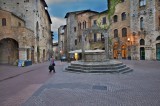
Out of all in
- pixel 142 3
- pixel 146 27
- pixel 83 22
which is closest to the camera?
pixel 146 27

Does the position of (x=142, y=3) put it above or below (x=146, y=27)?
above

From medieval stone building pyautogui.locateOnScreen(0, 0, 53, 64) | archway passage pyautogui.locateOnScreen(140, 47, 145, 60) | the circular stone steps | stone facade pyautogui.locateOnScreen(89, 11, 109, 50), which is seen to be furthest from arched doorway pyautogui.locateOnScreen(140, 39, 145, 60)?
medieval stone building pyautogui.locateOnScreen(0, 0, 53, 64)

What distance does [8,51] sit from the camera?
25.9m

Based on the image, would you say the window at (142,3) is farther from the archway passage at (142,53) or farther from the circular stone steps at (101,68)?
the circular stone steps at (101,68)

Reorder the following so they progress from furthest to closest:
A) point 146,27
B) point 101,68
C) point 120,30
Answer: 1. point 120,30
2. point 146,27
3. point 101,68

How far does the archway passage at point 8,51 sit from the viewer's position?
25891 millimetres

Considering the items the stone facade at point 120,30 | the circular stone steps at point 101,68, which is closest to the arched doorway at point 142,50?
the stone facade at point 120,30

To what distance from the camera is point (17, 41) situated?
23984 mm

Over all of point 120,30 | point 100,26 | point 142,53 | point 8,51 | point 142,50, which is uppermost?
point 100,26

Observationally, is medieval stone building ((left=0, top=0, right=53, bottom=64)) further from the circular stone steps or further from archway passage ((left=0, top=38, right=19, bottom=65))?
the circular stone steps

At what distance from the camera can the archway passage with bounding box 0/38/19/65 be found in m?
25.9

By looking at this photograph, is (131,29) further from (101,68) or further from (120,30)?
(101,68)

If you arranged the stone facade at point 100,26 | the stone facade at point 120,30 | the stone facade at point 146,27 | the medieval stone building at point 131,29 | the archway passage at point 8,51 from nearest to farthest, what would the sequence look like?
the archway passage at point 8,51, the stone facade at point 146,27, the medieval stone building at point 131,29, the stone facade at point 120,30, the stone facade at point 100,26

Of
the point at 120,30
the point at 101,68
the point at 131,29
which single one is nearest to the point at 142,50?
the point at 131,29
